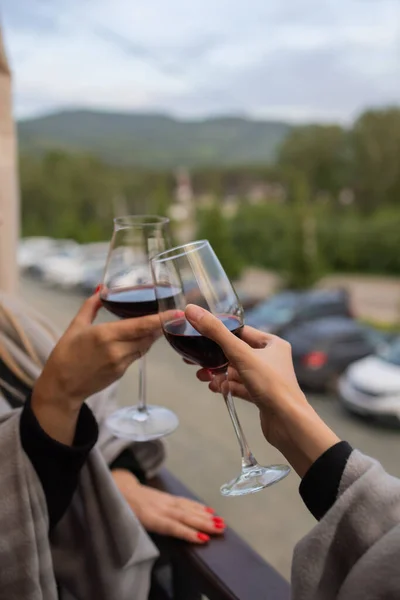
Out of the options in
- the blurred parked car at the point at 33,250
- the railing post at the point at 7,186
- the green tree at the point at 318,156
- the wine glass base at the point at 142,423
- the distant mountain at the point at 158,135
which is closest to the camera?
the wine glass base at the point at 142,423

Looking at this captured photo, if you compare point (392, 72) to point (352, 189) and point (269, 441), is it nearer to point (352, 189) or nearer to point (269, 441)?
point (352, 189)

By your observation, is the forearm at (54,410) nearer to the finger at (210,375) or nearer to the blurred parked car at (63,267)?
the finger at (210,375)

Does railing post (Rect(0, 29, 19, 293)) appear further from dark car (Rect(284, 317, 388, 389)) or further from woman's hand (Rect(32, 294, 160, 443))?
dark car (Rect(284, 317, 388, 389))

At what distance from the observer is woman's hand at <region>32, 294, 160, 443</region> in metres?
0.60

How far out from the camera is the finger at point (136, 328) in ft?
1.94

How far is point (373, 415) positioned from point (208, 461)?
8.11 ft

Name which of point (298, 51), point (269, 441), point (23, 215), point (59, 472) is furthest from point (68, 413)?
point (298, 51)

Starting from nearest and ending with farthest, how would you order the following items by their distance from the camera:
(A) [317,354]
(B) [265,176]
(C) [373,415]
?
(C) [373,415]
(A) [317,354]
(B) [265,176]

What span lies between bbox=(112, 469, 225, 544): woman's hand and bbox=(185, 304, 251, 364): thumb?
1.25 ft

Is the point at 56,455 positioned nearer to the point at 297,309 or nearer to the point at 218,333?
the point at 218,333

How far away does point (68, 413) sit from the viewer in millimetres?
640

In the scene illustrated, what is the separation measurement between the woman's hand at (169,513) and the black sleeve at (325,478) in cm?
36

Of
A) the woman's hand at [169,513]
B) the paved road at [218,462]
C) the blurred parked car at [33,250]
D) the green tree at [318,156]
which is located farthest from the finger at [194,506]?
the green tree at [318,156]

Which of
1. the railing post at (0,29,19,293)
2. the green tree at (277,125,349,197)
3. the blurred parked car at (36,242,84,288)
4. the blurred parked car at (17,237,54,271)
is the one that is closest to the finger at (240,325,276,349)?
the railing post at (0,29,19,293)
